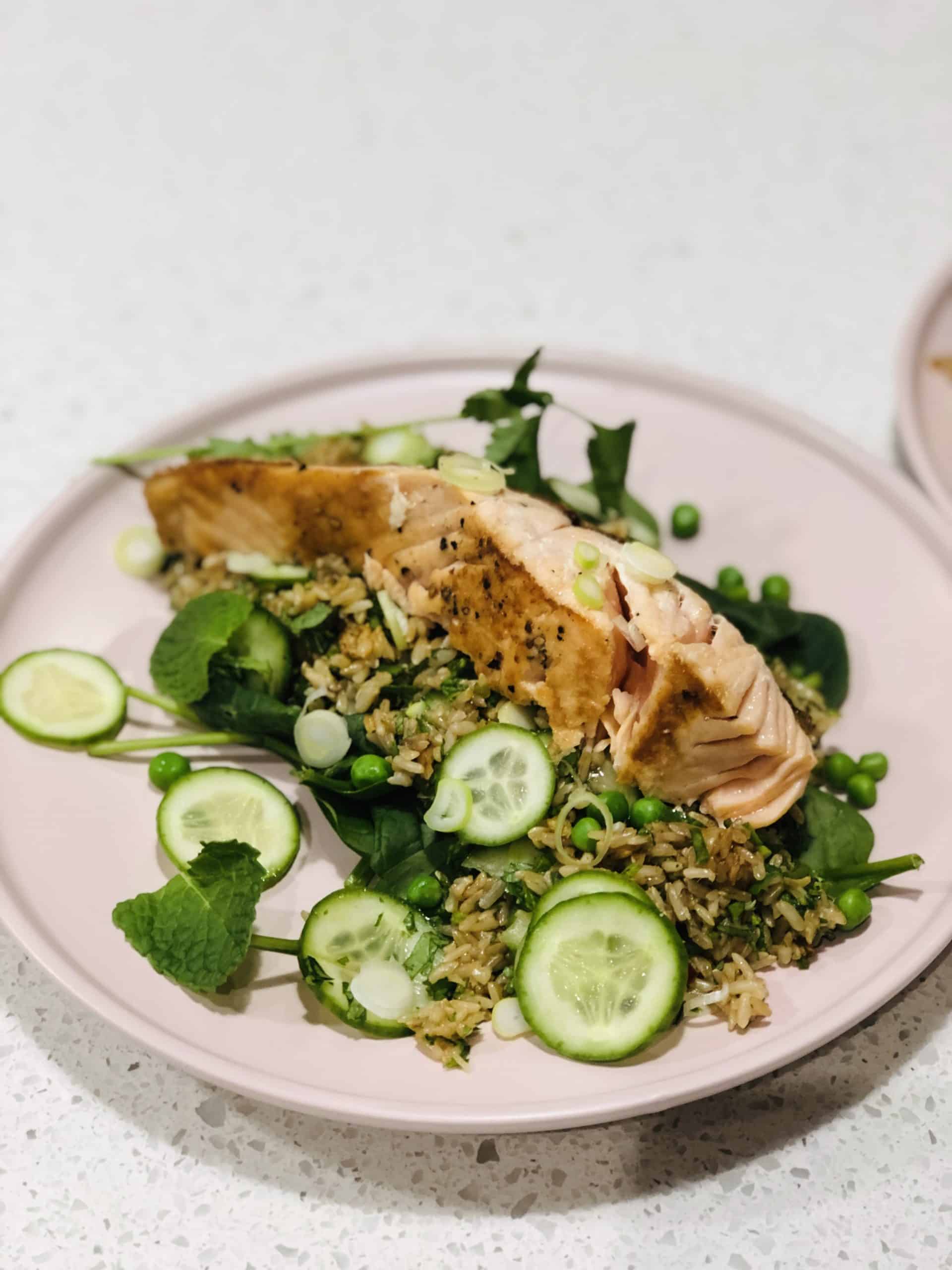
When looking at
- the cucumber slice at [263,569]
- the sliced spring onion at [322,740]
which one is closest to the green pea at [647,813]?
the sliced spring onion at [322,740]

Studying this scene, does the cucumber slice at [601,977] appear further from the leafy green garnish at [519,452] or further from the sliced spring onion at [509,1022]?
the leafy green garnish at [519,452]

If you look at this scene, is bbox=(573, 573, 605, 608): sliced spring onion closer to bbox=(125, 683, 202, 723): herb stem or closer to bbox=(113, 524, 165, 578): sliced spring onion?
bbox=(125, 683, 202, 723): herb stem

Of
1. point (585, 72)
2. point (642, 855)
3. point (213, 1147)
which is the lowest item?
point (213, 1147)

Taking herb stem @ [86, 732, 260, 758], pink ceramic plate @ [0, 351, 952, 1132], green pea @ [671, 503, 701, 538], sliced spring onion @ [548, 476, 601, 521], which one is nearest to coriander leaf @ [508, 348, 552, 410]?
sliced spring onion @ [548, 476, 601, 521]

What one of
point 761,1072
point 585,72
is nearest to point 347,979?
point 761,1072

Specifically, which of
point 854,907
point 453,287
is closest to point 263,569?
point 854,907

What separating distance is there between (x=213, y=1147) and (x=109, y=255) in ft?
17.2

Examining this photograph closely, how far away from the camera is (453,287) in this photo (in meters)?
6.57

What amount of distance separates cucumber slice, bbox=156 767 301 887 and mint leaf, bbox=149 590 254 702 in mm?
366

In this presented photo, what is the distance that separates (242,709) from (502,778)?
3.18 feet

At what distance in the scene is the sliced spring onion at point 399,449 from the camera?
448 centimetres

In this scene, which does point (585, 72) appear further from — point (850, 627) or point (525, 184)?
point (850, 627)

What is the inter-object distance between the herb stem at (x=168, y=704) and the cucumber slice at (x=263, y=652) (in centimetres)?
25

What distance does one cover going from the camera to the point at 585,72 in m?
8.03
